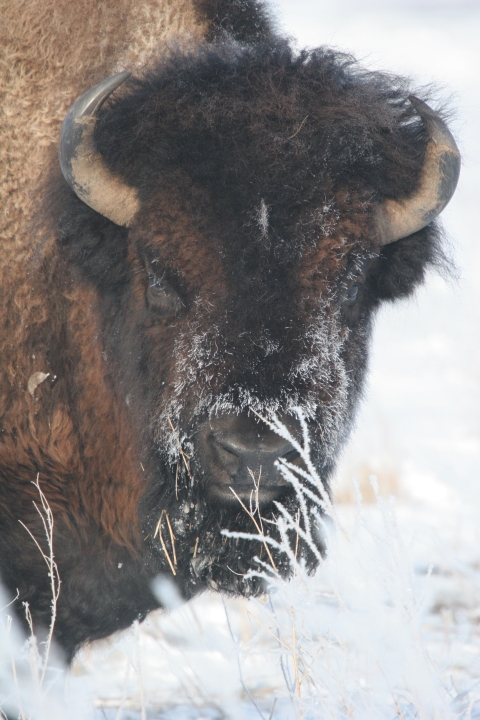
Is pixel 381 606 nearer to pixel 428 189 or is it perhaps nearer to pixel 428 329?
pixel 428 189

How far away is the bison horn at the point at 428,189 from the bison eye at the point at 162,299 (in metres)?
0.81

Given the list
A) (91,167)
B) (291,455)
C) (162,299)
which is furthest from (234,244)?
(291,455)

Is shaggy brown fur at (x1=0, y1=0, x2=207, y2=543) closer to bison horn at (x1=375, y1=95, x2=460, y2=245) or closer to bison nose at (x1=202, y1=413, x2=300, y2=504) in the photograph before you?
bison nose at (x1=202, y1=413, x2=300, y2=504)

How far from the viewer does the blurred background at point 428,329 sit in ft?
19.1

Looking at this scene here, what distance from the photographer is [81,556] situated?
3273 mm

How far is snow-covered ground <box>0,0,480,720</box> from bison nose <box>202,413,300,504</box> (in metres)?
0.29

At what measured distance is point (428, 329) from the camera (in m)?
13.8

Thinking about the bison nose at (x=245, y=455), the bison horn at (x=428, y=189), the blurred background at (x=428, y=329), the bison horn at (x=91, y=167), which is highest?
the bison horn at (x=428, y=189)

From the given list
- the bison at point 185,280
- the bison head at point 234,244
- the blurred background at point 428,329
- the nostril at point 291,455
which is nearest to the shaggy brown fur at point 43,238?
the bison at point 185,280

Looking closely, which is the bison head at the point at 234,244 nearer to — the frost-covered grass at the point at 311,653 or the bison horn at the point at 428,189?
the bison horn at the point at 428,189

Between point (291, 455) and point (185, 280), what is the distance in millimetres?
703

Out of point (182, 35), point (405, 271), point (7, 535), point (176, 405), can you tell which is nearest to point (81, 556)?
point (7, 535)

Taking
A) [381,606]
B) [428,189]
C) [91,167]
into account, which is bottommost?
[381,606]

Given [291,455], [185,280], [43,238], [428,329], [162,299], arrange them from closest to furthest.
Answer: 1. [291,455]
2. [185,280]
3. [162,299]
4. [43,238]
5. [428,329]
